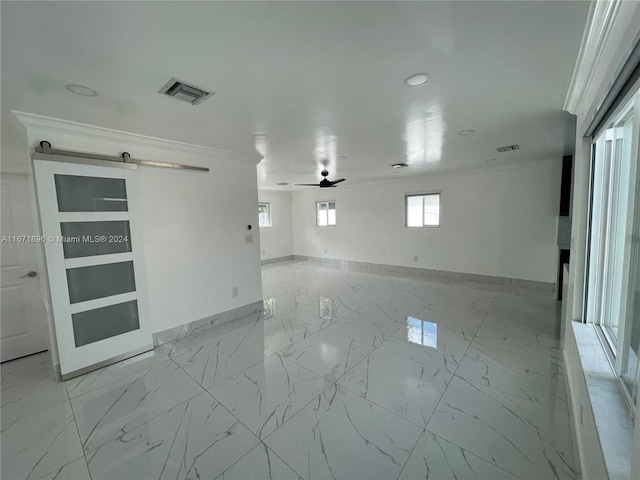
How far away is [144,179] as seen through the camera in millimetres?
2902

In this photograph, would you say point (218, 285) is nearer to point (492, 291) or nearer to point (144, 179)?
point (144, 179)

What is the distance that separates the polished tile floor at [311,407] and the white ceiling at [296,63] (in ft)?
7.71

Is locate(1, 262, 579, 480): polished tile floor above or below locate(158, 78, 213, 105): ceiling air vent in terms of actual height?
below

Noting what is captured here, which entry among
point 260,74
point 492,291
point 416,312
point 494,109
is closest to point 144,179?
point 260,74

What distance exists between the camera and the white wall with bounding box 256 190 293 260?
26.3 feet

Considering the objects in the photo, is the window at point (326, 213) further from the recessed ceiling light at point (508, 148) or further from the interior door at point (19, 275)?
the interior door at point (19, 275)

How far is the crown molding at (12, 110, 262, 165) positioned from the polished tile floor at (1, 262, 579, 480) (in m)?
2.30

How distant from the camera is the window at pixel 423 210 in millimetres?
5906

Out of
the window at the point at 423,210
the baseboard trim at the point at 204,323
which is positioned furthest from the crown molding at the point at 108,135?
the window at the point at 423,210

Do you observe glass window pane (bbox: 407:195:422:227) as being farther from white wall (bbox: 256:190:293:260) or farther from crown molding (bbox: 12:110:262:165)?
crown molding (bbox: 12:110:262:165)

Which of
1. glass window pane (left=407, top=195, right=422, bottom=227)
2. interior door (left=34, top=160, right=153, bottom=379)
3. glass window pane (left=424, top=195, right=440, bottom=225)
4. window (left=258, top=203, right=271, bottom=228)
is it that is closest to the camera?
interior door (left=34, top=160, right=153, bottom=379)

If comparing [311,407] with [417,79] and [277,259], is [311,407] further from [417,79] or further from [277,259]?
[277,259]

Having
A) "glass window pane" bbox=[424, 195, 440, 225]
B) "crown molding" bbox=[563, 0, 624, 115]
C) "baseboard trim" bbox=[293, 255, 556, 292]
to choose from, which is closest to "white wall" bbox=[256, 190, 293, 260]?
"baseboard trim" bbox=[293, 255, 556, 292]

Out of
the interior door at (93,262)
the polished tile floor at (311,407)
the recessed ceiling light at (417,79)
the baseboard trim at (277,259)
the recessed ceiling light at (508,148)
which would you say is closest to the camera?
the polished tile floor at (311,407)
